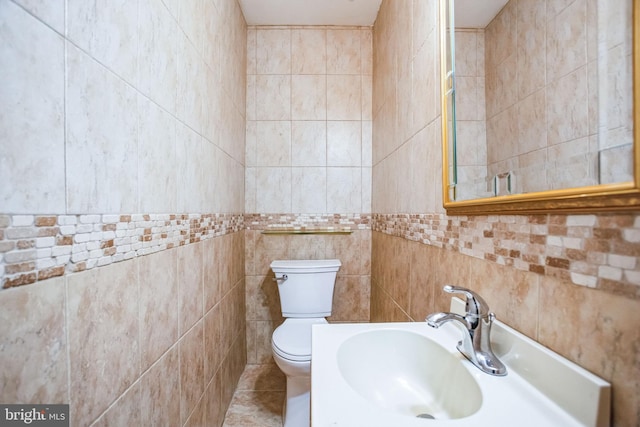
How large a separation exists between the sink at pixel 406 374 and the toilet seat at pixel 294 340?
0.67 metres

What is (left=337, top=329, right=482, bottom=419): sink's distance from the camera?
681 millimetres

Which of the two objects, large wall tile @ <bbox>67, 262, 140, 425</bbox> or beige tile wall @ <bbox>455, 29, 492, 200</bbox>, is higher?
beige tile wall @ <bbox>455, 29, 492, 200</bbox>

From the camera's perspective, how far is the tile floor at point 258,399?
1.57m

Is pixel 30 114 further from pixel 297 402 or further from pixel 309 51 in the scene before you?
pixel 309 51

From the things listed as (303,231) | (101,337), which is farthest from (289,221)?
(101,337)

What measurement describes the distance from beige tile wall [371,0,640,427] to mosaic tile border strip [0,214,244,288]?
3.08 ft

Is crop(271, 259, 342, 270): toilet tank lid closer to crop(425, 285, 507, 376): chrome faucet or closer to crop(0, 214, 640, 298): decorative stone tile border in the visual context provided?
crop(0, 214, 640, 298): decorative stone tile border

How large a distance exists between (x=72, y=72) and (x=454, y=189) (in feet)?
3.29

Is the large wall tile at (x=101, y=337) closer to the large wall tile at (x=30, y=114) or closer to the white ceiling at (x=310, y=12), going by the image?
the large wall tile at (x=30, y=114)

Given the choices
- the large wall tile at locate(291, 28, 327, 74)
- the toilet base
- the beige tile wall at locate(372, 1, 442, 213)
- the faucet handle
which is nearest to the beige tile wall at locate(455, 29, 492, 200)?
the beige tile wall at locate(372, 1, 442, 213)

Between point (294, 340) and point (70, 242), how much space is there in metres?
1.23

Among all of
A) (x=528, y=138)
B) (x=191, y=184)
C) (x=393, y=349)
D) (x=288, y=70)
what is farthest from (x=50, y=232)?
(x=288, y=70)

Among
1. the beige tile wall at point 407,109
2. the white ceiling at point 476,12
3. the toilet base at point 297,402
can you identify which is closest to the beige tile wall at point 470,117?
the white ceiling at point 476,12

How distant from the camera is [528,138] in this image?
62 cm
